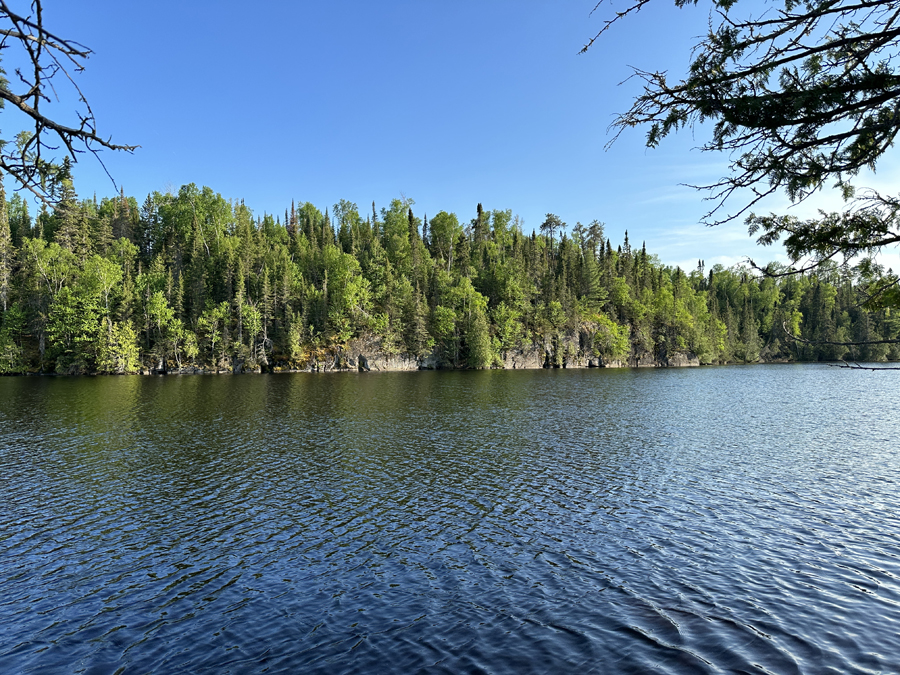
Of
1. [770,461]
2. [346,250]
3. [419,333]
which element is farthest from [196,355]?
[770,461]

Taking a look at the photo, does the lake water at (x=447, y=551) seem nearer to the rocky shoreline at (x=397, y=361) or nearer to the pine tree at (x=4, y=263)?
the rocky shoreline at (x=397, y=361)

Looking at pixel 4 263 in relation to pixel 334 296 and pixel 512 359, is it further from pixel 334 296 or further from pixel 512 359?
pixel 512 359

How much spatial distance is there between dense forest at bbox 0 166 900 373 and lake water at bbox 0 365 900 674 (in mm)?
56001

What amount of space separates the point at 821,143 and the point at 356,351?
9628 centimetres

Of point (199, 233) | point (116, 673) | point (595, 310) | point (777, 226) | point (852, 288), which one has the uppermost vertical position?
point (199, 233)

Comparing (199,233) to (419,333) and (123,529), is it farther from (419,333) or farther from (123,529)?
(123,529)

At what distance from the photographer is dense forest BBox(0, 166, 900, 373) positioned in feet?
266

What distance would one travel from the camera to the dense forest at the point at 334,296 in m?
81.1

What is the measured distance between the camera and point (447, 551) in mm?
14203

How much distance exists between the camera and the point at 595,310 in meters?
130

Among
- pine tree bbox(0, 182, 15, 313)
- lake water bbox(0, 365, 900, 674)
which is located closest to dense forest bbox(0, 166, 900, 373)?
pine tree bbox(0, 182, 15, 313)

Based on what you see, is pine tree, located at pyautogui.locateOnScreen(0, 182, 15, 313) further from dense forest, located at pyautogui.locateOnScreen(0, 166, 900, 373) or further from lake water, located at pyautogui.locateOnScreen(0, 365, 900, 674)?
lake water, located at pyautogui.locateOnScreen(0, 365, 900, 674)

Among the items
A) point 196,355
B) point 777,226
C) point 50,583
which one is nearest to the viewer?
point 777,226

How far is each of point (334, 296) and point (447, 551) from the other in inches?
3483
